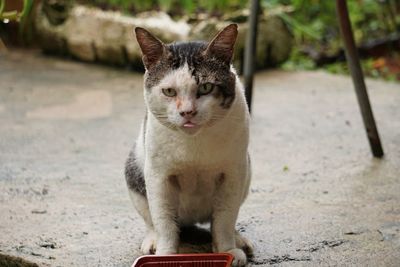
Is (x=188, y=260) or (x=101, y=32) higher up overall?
(x=188, y=260)

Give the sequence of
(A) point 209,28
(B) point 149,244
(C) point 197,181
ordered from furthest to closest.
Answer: (A) point 209,28 → (B) point 149,244 → (C) point 197,181

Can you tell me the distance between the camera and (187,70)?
2.29 meters

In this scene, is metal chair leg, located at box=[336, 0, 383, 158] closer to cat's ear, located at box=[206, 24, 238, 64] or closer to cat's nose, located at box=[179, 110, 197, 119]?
cat's ear, located at box=[206, 24, 238, 64]

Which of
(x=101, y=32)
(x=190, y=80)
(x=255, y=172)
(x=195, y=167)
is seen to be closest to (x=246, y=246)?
(x=195, y=167)

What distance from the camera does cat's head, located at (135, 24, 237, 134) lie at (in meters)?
2.25

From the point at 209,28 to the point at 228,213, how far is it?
3.09 meters

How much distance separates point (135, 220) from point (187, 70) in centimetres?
84

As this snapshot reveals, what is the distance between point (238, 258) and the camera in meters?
2.44

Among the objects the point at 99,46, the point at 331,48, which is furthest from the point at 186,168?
the point at 331,48

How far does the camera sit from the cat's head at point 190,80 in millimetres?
2248

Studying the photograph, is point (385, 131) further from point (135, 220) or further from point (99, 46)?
point (99, 46)

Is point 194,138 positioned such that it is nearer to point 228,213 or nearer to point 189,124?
point 189,124

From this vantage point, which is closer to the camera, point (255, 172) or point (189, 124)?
point (189, 124)

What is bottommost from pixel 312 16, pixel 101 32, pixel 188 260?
pixel 312 16
